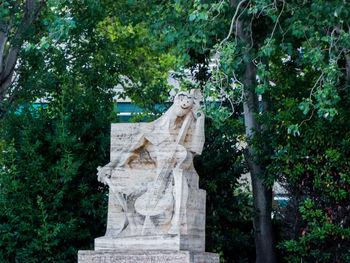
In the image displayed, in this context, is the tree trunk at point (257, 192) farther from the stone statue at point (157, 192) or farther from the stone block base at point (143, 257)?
the stone block base at point (143, 257)

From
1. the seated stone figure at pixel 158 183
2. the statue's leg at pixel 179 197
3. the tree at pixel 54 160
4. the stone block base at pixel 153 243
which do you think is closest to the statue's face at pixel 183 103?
the seated stone figure at pixel 158 183

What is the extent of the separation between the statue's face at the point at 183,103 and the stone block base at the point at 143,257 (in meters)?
2.26

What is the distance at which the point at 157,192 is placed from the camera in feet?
38.2

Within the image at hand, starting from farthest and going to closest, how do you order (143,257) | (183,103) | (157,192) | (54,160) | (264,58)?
(264,58)
(54,160)
(183,103)
(157,192)
(143,257)

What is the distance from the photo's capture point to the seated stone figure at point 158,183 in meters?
11.4

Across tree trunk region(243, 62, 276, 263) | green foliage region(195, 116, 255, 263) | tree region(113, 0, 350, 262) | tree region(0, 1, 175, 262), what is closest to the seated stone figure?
tree region(113, 0, 350, 262)

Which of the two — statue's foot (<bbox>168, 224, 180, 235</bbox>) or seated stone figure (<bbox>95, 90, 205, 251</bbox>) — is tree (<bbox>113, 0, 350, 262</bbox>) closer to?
seated stone figure (<bbox>95, 90, 205, 251</bbox>)

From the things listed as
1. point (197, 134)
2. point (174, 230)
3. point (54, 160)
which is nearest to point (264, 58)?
point (197, 134)

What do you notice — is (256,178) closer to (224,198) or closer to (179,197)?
(224,198)

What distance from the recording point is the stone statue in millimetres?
11273

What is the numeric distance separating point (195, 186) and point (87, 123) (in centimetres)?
412

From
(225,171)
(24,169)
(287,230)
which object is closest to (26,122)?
(24,169)

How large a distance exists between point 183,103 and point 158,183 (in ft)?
4.36

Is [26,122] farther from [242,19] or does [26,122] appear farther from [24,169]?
[242,19]
